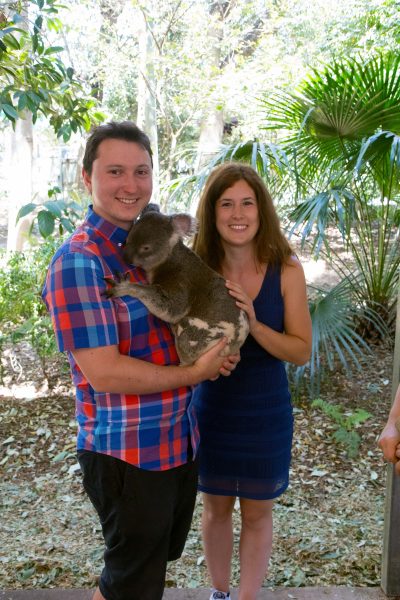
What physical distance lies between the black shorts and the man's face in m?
0.72

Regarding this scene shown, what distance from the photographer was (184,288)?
1853mm

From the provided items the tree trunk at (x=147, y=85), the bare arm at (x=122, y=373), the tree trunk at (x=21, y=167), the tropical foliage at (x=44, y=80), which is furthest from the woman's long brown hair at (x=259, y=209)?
the tree trunk at (x=147, y=85)

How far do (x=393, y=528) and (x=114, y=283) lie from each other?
1.53m

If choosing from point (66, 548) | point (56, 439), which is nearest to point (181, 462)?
point (66, 548)

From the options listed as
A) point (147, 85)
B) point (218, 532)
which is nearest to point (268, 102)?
point (218, 532)

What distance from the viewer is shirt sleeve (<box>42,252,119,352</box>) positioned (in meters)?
1.46

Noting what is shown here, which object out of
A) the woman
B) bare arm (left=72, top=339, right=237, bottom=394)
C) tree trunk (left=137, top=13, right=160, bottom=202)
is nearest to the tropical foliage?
the woman

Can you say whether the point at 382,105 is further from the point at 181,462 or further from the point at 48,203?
the point at 181,462

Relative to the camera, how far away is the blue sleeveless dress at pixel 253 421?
195cm

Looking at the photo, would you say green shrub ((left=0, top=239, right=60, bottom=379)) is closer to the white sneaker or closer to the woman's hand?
the white sneaker

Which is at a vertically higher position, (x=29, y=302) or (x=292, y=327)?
(x=29, y=302)

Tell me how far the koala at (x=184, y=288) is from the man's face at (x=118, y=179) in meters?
0.11

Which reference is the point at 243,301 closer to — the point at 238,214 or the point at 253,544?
the point at 238,214

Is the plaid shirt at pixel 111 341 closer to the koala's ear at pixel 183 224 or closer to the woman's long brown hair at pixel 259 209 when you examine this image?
the koala's ear at pixel 183 224
